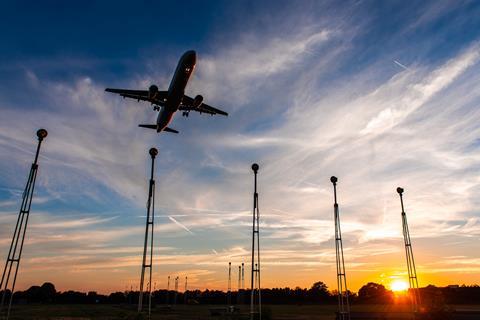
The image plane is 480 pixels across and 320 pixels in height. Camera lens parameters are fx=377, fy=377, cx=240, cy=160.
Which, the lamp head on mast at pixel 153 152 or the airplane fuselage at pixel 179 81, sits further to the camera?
the airplane fuselage at pixel 179 81

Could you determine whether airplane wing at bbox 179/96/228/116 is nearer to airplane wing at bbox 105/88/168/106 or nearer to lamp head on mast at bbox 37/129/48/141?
airplane wing at bbox 105/88/168/106

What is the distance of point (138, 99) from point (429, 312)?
46409mm

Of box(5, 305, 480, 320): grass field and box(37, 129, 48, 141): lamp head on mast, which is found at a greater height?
box(37, 129, 48, 141): lamp head on mast

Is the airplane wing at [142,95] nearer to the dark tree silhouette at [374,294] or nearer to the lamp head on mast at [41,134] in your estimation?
the lamp head on mast at [41,134]

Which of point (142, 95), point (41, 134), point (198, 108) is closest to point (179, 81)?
point (142, 95)

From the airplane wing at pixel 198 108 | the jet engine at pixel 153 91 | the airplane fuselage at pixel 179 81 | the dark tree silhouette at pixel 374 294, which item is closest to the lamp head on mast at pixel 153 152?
the airplane fuselage at pixel 179 81

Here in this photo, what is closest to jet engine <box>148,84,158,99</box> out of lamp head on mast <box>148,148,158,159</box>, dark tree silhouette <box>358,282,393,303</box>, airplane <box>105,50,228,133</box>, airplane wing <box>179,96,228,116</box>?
airplane <box>105,50,228,133</box>

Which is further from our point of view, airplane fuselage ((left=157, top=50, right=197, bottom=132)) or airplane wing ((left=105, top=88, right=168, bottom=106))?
airplane wing ((left=105, top=88, right=168, bottom=106))

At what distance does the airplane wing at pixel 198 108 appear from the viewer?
5921cm

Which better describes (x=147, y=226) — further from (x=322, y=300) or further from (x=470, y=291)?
(x=322, y=300)

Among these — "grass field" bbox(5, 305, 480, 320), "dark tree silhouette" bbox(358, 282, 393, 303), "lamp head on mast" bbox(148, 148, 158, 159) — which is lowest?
"grass field" bbox(5, 305, 480, 320)

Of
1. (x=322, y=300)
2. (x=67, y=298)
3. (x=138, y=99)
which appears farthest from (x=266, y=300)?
(x=138, y=99)

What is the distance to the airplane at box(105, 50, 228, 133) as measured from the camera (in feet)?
147

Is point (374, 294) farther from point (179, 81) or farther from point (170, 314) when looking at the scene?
point (179, 81)
